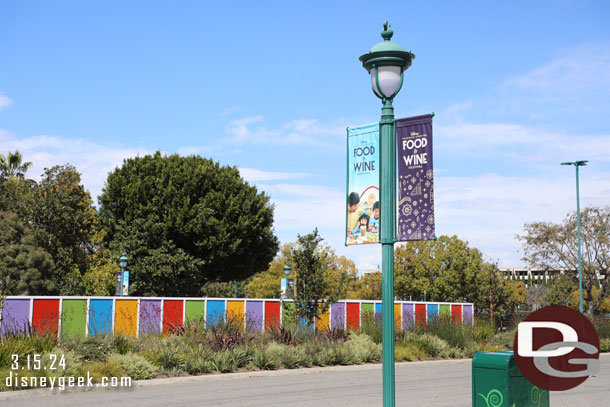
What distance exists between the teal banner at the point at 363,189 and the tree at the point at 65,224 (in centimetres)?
3920

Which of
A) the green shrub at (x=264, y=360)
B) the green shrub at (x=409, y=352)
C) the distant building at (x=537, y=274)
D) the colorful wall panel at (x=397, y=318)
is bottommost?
the green shrub at (x=409, y=352)

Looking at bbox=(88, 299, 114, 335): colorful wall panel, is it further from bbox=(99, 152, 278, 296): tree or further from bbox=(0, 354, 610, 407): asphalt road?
bbox=(99, 152, 278, 296): tree

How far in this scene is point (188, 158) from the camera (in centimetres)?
4984

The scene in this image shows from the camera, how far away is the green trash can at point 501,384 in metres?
6.61

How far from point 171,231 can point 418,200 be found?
136 feet

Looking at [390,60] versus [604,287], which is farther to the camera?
[604,287]

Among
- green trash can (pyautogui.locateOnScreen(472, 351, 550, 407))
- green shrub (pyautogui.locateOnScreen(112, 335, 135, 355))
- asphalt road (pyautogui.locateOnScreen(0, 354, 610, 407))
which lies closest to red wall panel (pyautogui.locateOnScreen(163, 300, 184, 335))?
green shrub (pyautogui.locateOnScreen(112, 335, 135, 355))

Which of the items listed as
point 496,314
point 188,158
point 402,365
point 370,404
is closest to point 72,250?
point 188,158

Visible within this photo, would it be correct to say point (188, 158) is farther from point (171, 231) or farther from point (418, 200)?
point (418, 200)

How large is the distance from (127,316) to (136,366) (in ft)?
34.5

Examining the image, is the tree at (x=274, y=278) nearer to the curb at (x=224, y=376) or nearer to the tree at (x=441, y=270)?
the tree at (x=441, y=270)

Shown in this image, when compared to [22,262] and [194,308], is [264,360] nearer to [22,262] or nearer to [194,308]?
[194,308]

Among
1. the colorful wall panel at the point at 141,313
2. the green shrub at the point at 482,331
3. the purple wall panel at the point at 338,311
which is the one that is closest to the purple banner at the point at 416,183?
the colorful wall panel at the point at 141,313

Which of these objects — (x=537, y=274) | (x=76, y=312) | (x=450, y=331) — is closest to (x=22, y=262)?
(x=76, y=312)
